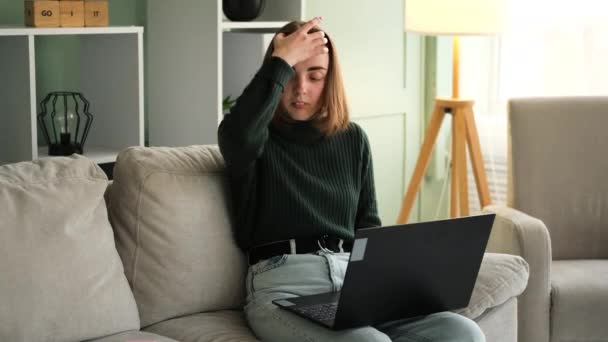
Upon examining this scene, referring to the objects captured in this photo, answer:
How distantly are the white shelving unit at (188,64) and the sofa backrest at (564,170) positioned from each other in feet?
2.95

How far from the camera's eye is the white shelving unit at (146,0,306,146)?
308cm

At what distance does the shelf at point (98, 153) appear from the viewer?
Result: 2877mm

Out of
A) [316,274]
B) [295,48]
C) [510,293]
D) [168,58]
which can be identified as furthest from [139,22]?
[510,293]

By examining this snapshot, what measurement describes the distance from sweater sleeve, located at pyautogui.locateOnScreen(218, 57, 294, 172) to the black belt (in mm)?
202

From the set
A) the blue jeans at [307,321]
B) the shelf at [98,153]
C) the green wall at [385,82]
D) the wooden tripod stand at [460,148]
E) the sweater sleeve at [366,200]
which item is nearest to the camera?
the blue jeans at [307,321]

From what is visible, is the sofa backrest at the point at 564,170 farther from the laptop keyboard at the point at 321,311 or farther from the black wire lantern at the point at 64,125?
the black wire lantern at the point at 64,125

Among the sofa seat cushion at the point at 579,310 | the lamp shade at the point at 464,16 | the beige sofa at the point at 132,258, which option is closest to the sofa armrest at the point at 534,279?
the sofa seat cushion at the point at 579,310

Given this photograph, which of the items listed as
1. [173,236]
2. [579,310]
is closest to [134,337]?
[173,236]

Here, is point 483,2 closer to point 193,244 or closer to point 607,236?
point 607,236

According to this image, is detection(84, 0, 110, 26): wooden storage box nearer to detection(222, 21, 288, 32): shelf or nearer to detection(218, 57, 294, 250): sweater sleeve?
detection(222, 21, 288, 32): shelf

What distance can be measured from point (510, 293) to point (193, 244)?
0.81 metres

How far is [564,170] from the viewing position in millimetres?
3176

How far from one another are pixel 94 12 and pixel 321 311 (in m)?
1.24


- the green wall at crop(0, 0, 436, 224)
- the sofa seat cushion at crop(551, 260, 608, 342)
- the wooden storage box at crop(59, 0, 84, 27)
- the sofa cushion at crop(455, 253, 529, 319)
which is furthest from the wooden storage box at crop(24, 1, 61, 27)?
the sofa seat cushion at crop(551, 260, 608, 342)
